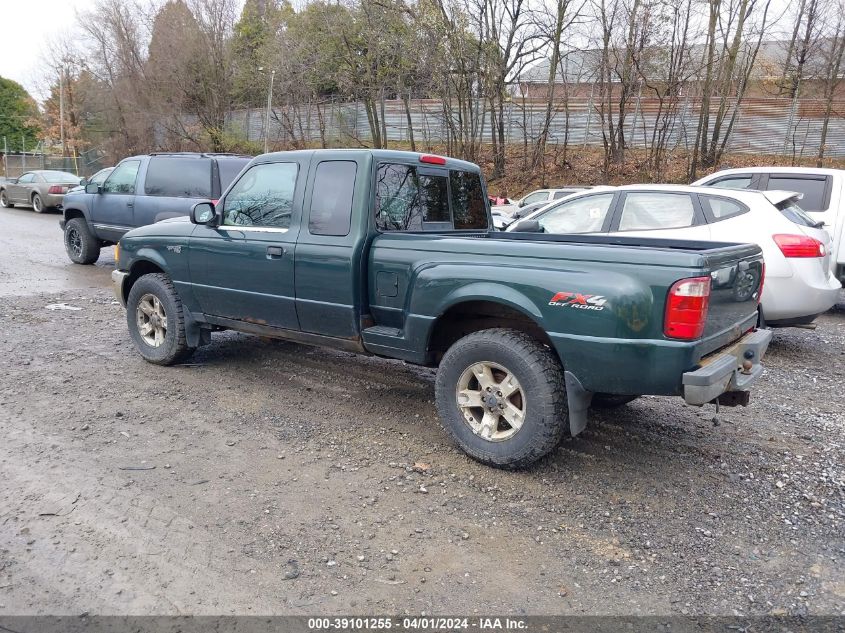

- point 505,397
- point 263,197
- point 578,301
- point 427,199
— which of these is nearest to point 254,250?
point 263,197

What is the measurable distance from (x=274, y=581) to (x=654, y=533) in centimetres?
191

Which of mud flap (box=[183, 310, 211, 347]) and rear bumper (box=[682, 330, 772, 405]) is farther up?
rear bumper (box=[682, 330, 772, 405])

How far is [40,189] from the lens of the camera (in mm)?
21438

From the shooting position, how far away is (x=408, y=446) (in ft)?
13.9

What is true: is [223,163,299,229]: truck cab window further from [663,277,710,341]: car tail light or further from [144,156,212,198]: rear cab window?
[144,156,212,198]: rear cab window

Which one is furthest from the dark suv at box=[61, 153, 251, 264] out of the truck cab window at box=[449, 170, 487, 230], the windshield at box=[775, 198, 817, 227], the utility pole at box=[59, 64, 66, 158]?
the utility pole at box=[59, 64, 66, 158]

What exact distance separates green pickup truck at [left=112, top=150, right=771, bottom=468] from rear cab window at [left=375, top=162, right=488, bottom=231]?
0.01 m

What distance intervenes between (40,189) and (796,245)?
22768mm

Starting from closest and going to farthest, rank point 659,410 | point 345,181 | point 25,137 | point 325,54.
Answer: point 345,181 → point 659,410 → point 325,54 → point 25,137

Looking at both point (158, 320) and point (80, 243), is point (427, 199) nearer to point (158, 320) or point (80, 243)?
point (158, 320)

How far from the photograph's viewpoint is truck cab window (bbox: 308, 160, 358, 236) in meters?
4.50

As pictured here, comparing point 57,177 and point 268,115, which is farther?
point 268,115

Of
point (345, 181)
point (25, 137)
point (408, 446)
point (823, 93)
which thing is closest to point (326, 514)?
point (408, 446)

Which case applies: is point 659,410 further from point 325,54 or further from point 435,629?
point 325,54
